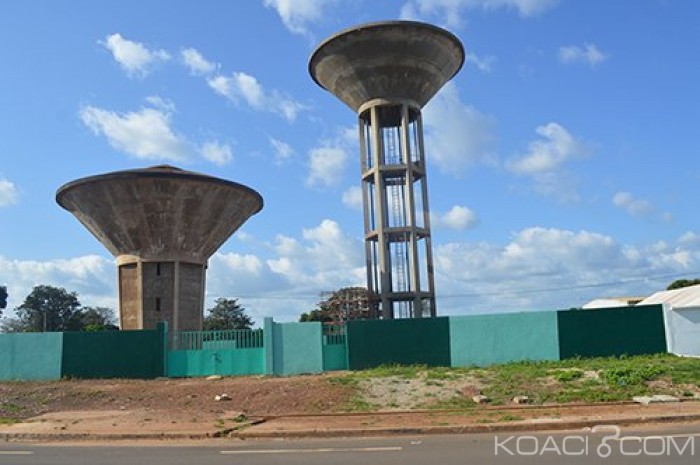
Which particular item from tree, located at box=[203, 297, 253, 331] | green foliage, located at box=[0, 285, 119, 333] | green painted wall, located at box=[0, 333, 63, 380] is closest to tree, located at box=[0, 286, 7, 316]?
green foliage, located at box=[0, 285, 119, 333]

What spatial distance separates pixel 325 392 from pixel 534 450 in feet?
28.9

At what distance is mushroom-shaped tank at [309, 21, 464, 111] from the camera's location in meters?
35.9

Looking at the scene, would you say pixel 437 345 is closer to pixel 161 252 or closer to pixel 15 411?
pixel 15 411

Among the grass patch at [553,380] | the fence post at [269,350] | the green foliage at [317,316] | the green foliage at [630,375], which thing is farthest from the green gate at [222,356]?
the green foliage at [317,316]

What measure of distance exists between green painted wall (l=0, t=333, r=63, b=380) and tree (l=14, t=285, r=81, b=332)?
6452 centimetres

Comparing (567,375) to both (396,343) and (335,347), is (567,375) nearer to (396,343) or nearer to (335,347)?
(396,343)

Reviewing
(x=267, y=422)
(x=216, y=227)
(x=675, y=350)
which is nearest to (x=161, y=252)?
(x=216, y=227)

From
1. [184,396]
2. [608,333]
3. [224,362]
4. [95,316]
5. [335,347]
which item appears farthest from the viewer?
[95,316]

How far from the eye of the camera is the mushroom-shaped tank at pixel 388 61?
35906mm

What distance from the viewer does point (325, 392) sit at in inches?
679

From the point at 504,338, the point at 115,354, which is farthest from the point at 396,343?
the point at 115,354

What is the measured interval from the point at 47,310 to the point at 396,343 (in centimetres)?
7660

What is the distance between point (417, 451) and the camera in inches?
378

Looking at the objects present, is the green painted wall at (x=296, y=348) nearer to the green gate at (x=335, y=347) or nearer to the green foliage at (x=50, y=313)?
the green gate at (x=335, y=347)
